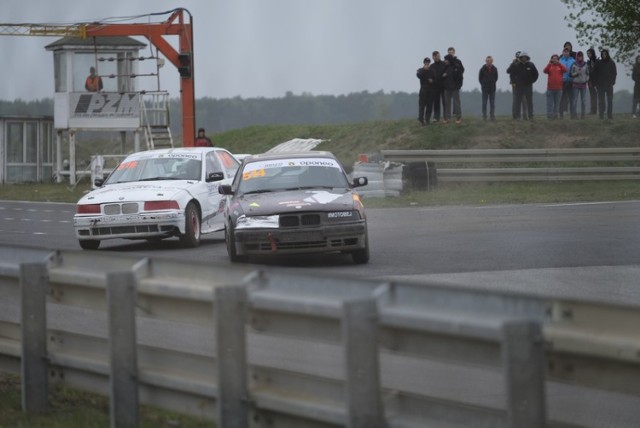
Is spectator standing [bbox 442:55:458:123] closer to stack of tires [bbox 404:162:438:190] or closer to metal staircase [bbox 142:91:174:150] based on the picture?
stack of tires [bbox 404:162:438:190]

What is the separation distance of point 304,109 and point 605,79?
1966cm

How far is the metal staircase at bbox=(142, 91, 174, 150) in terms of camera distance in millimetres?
49156

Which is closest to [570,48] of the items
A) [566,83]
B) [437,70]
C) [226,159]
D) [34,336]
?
[566,83]

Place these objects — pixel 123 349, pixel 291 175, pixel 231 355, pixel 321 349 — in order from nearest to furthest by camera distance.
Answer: pixel 231 355 < pixel 321 349 < pixel 123 349 < pixel 291 175

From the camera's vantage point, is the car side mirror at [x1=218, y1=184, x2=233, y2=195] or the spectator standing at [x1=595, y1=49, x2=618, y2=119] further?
the spectator standing at [x1=595, y1=49, x2=618, y2=119]

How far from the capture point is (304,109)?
51062 mm

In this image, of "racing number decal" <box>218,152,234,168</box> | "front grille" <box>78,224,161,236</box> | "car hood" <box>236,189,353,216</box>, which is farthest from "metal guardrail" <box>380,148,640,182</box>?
"car hood" <box>236,189,353,216</box>

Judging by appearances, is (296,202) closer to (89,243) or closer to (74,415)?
(89,243)

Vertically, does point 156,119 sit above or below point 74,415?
above

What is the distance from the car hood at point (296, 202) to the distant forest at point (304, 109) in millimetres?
23828

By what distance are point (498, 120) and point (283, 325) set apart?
3110 cm

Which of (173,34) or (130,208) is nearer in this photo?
(130,208)

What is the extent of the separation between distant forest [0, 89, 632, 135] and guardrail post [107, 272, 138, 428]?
108ft

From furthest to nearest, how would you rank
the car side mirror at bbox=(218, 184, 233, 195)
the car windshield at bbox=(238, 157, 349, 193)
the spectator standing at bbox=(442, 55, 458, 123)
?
the spectator standing at bbox=(442, 55, 458, 123) → the car side mirror at bbox=(218, 184, 233, 195) → the car windshield at bbox=(238, 157, 349, 193)
